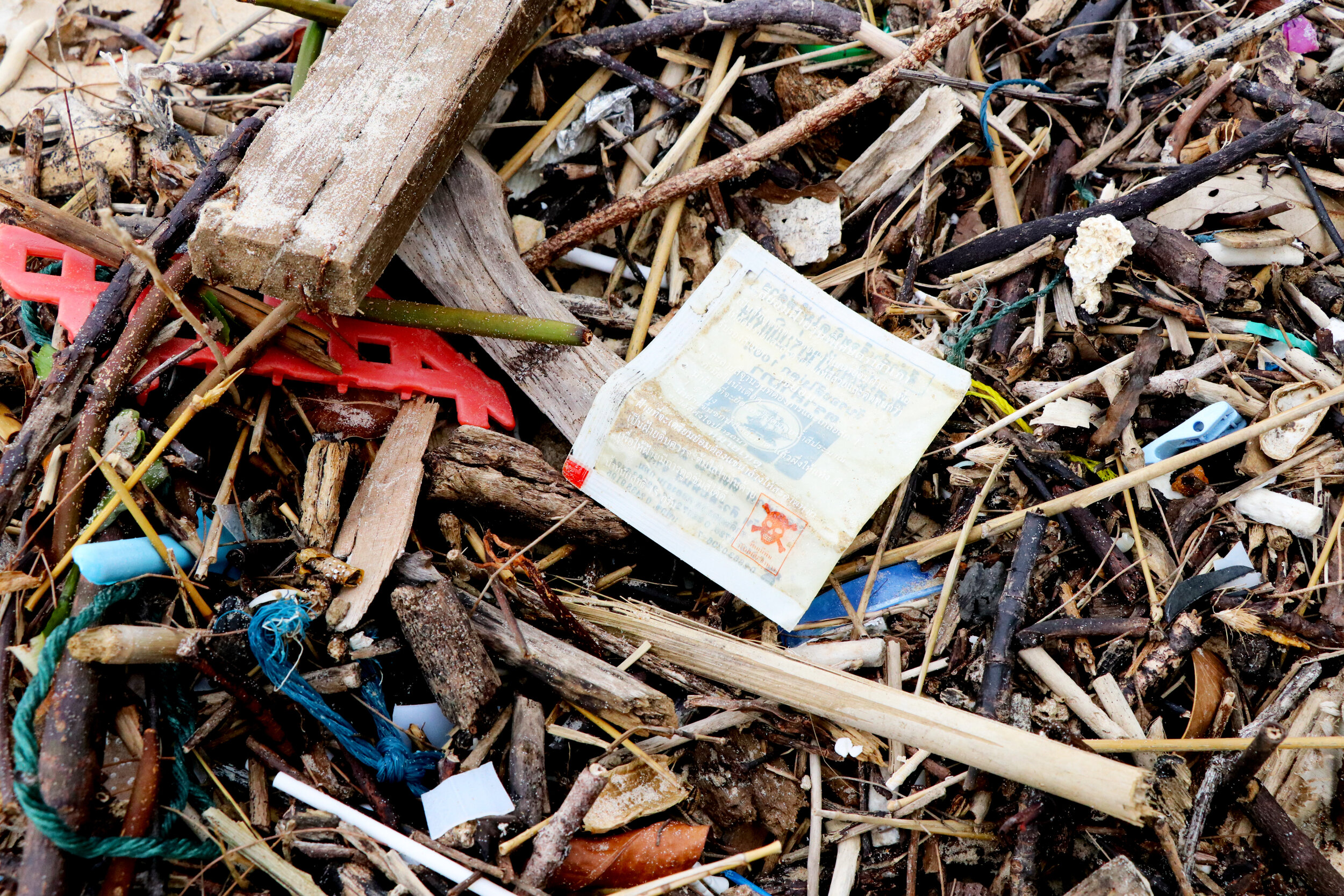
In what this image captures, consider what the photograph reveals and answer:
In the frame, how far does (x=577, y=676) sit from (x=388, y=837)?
527mm

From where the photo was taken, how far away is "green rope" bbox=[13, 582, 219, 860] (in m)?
1.51

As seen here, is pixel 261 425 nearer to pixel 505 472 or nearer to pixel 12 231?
pixel 505 472

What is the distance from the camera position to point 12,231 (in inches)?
82.7

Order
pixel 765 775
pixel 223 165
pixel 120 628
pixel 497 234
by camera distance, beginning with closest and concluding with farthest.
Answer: pixel 120 628
pixel 765 775
pixel 223 165
pixel 497 234

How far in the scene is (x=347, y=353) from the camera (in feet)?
7.14

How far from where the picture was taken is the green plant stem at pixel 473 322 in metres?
2.08

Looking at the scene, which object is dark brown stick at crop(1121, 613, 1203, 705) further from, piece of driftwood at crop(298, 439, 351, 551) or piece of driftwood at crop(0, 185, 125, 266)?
piece of driftwood at crop(0, 185, 125, 266)

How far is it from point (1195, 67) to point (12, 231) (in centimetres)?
350

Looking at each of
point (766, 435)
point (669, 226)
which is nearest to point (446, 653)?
point (766, 435)

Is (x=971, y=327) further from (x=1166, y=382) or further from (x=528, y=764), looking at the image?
(x=528, y=764)

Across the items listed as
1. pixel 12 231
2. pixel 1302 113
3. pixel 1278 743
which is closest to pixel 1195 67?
pixel 1302 113

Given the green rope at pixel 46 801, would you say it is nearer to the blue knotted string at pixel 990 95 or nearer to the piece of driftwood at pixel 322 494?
the piece of driftwood at pixel 322 494

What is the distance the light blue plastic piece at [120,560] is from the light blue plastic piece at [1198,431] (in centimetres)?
246

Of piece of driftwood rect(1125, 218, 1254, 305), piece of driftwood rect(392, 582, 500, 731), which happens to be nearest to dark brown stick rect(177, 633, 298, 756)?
piece of driftwood rect(392, 582, 500, 731)
